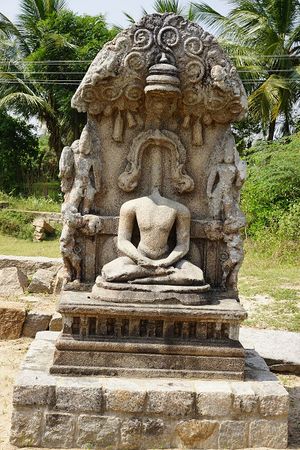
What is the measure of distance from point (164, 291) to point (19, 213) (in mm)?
13501

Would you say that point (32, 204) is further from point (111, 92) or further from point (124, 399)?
point (124, 399)

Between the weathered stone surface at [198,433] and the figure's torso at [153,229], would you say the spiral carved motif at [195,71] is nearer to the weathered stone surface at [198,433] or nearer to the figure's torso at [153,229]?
the figure's torso at [153,229]

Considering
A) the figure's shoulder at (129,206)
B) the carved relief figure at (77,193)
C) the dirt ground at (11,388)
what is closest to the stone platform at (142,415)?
the dirt ground at (11,388)

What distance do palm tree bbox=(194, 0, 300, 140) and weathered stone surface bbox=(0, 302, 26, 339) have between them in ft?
44.2

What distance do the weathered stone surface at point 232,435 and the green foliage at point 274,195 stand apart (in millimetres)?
8579

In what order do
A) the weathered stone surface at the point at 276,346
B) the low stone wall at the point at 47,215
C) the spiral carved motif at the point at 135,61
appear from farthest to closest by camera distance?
the low stone wall at the point at 47,215 < the weathered stone surface at the point at 276,346 < the spiral carved motif at the point at 135,61

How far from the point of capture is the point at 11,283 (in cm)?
816

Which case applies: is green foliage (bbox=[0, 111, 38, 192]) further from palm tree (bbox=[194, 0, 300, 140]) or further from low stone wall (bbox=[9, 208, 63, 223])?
palm tree (bbox=[194, 0, 300, 140])

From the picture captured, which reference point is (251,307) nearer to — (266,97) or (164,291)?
(164,291)

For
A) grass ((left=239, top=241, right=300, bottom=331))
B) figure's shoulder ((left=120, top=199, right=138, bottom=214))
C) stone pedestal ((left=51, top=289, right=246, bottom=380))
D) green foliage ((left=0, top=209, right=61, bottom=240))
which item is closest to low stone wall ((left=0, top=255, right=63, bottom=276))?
grass ((left=239, top=241, right=300, bottom=331))

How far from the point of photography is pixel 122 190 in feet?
15.1

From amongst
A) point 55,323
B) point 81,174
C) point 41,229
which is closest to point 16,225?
point 41,229

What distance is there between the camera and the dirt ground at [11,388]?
4129mm

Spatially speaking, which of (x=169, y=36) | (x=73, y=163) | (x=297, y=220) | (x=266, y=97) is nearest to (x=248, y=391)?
(x=73, y=163)
